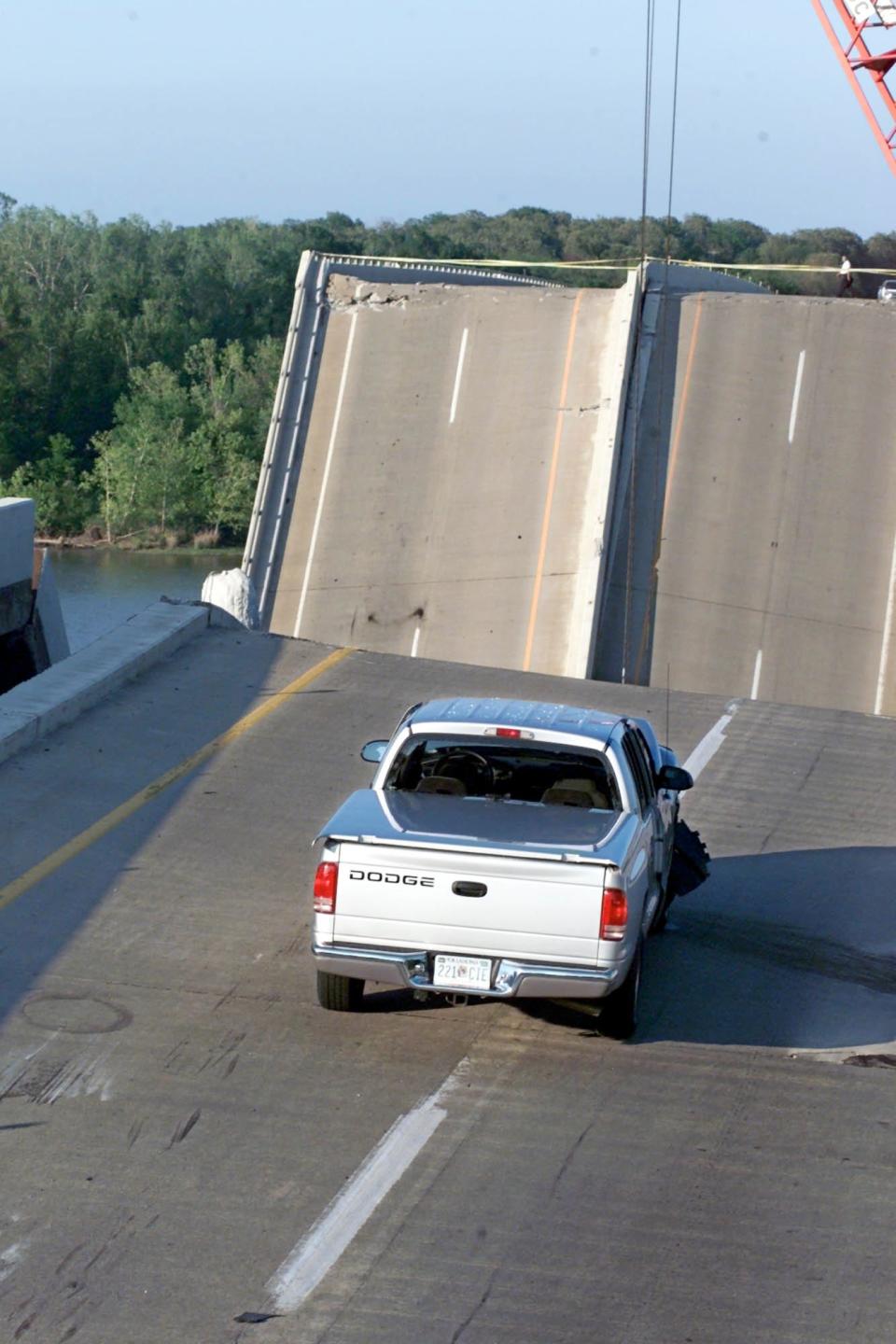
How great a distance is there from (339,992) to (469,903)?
111 cm

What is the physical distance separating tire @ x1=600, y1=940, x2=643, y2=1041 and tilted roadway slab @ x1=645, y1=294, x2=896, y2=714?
2010 cm

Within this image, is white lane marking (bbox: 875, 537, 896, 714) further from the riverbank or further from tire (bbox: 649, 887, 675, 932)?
the riverbank

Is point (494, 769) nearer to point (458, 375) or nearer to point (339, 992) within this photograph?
point (339, 992)

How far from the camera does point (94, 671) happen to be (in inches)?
612

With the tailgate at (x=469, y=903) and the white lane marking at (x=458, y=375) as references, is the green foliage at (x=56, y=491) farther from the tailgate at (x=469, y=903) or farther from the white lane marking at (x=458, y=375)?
the tailgate at (x=469, y=903)

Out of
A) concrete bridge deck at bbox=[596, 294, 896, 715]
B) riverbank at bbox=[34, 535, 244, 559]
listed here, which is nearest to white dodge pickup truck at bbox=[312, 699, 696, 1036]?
concrete bridge deck at bbox=[596, 294, 896, 715]

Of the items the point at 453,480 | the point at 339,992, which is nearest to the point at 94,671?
the point at 339,992

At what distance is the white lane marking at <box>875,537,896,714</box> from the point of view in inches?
1110

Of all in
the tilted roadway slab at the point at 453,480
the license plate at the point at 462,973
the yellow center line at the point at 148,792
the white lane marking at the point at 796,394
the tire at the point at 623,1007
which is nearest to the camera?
the license plate at the point at 462,973

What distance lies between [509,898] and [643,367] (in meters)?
22.6

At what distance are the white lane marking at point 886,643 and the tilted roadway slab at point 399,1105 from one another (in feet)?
49.7

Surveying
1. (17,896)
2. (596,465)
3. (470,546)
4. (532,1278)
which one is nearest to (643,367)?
(596,465)

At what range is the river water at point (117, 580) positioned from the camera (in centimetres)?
3859

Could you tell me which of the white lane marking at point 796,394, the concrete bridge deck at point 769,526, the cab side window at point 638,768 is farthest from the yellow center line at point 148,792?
the white lane marking at point 796,394
